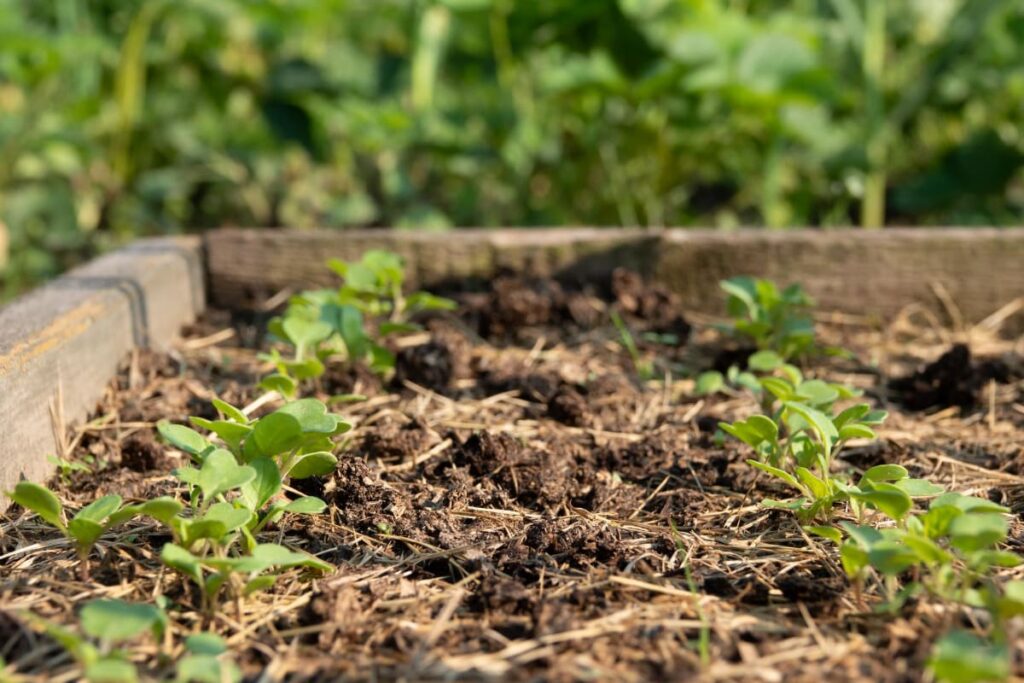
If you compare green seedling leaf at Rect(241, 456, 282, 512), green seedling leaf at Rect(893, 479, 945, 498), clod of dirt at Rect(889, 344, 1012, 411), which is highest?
green seedling leaf at Rect(241, 456, 282, 512)

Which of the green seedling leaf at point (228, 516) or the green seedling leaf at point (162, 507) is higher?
the green seedling leaf at point (162, 507)

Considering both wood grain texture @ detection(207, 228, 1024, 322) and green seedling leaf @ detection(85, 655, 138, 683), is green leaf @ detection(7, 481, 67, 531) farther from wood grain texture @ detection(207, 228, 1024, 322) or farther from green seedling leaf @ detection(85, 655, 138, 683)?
wood grain texture @ detection(207, 228, 1024, 322)

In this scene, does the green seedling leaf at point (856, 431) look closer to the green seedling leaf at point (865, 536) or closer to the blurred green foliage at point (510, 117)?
the green seedling leaf at point (865, 536)

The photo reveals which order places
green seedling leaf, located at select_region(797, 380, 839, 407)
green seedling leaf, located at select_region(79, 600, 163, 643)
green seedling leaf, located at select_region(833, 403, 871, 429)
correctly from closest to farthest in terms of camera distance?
green seedling leaf, located at select_region(79, 600, 163, 643) → green seedling leaf, located at select_region(833, 403, 871, 429) → green seedling leaf, located at select_region(797, 380, 839, 407)

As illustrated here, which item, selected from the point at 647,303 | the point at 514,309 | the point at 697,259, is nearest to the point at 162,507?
the point at 514,309

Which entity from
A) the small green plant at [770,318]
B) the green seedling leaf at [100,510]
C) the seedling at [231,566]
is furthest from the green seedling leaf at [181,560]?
the small green plant at [770,318]

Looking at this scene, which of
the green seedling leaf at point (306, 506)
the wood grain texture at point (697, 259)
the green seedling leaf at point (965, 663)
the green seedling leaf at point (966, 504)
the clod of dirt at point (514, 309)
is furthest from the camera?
the wood grain texture at point (697, 259)

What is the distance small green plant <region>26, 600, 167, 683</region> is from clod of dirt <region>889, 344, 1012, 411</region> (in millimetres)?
1359

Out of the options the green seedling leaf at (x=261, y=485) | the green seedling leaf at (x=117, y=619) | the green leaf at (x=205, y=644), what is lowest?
the green leaf at (x=205, y=644)

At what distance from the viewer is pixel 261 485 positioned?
47.3 inches

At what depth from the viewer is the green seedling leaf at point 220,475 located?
1.12m

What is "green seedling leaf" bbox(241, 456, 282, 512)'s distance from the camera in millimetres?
1191

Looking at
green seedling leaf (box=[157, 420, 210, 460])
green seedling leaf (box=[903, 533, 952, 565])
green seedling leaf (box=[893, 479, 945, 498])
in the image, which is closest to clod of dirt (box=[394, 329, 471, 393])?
green seedling leaf (box=[157, 420, 210, 460])

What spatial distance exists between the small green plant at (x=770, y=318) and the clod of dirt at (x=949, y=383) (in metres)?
0.19
